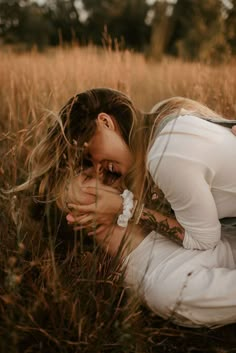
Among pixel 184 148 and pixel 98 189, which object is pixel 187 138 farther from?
pixel 98 189

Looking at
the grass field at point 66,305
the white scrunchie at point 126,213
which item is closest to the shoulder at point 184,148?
the white scrunchie at point 126,213

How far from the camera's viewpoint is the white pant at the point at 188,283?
5.18 ft

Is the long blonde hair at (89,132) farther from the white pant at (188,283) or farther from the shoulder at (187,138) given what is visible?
the white pant at (188,283)

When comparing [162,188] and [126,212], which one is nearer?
[162,188]

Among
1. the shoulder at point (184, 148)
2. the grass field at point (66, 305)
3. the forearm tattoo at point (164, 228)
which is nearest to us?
the grass field at point (66, 305)

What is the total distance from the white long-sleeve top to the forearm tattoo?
64mm

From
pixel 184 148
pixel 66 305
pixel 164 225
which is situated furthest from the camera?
pixel 164 225

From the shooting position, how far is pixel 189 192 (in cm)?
154

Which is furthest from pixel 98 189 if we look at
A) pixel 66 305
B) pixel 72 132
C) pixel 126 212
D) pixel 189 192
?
pixel 66 305

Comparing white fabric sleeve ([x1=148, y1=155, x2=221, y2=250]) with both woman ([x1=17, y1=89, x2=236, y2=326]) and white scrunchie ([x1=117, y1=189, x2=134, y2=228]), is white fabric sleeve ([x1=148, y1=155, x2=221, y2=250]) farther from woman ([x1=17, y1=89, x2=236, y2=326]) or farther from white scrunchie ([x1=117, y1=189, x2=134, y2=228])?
white scrunchie ([x1=117, y1=189, x2=134, y2=228])

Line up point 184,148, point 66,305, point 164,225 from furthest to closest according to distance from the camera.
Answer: point 164,225 < point 184,148 < point 66,305

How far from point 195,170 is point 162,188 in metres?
0.14

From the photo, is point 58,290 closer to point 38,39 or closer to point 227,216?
point 227,216

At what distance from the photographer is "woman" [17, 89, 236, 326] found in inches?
61.0
